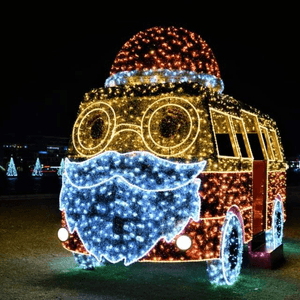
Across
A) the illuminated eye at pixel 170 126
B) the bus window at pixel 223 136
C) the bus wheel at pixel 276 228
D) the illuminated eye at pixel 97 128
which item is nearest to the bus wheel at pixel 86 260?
the illuminated eye at pixel 97 128

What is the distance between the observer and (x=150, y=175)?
6.23 meters

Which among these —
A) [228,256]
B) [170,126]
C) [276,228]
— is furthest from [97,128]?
[276,228]

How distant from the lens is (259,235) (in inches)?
319

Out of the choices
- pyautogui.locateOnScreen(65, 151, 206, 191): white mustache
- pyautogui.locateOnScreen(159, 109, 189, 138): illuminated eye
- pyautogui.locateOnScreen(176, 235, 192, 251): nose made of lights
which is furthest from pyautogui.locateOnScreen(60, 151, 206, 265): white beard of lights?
pyautogui.locateOnScreen(159, 109, 189, 138): illuminated eye

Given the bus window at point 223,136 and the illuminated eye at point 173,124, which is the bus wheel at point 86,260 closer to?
the illuminated eye at point 173,124

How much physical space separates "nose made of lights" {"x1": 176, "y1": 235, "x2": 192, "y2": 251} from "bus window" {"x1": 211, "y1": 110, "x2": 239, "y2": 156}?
1.59m

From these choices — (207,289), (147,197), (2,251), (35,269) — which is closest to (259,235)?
(207,289)

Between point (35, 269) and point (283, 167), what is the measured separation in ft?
17.4

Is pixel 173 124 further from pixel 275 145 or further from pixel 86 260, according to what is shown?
pixel 275 145

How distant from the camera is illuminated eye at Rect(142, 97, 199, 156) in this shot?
6.21m

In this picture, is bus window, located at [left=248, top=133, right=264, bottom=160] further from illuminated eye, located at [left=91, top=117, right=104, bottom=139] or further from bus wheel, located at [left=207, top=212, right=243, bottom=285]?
illuminated eye, located at [left=91, top=117, right=104, bottom=139]

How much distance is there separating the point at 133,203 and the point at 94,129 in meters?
1.31

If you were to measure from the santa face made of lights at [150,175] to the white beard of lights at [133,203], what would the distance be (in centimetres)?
1

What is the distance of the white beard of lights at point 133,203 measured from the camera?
610 centimetres
